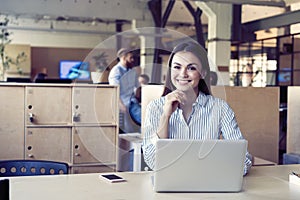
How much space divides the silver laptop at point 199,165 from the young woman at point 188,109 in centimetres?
44

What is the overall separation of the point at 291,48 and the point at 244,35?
4.05 ft

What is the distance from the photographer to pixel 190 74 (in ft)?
6.40

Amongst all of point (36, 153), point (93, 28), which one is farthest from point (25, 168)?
point (93, 28)

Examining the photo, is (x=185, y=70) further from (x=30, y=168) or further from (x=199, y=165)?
(x=30, y=168)

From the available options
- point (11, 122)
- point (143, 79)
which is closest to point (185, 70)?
point (143, 79)

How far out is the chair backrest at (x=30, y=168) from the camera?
188 cm

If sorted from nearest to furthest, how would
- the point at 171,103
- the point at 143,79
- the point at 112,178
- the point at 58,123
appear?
the point at 112,178 < the point at 171,103 < the point at 58,123 < the point at 143,79

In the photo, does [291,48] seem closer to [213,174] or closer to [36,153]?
[36,153]

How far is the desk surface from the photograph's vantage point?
4.58 feet

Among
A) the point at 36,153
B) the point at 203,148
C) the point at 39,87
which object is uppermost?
the point at 39,87

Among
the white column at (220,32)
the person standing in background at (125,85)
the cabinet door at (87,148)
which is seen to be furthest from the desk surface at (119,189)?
the white column at (220,32)

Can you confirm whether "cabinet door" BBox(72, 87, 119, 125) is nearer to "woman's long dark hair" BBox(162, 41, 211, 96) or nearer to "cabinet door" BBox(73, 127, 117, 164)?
"cabinet door" BBox(73, 127, 117, 164)

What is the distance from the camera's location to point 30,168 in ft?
6.27

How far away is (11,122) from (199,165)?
2181 millimetres
